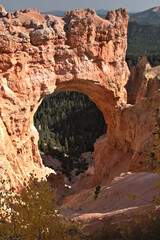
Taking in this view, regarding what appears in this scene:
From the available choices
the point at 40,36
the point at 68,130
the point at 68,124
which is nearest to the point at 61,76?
the point at 40,36

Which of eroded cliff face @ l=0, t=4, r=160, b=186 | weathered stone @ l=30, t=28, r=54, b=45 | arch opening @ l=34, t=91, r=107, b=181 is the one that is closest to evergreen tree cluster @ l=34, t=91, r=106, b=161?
arch opening @ l=34, t=91, r=107, b=181

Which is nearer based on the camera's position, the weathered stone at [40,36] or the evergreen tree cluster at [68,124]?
the weathered stone at [40,36]

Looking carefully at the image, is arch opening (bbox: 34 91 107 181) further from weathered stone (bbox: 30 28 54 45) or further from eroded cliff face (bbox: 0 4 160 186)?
weathered stone (bbox: 30 28 54 45)

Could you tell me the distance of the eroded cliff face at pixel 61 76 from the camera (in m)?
11.5

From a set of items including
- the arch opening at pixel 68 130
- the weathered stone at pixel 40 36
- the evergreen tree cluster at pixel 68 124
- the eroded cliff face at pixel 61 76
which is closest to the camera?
the eroded cliff face at pixel 61 76

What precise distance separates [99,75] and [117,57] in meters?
2.35

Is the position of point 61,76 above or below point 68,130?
above

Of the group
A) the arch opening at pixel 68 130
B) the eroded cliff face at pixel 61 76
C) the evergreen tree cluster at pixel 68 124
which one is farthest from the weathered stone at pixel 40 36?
the evergreen tree cluster at pixel 68 124

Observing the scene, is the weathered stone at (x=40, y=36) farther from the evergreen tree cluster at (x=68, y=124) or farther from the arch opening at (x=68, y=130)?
the evergreen tree cluster at (x=68, y=124)

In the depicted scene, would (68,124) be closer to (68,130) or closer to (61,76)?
(68,130)

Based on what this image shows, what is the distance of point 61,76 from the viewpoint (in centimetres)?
1416

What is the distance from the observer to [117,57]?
54.2ft

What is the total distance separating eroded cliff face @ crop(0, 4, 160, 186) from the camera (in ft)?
37.9

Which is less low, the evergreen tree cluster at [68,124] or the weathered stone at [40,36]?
the weathered stone at [40,36]
